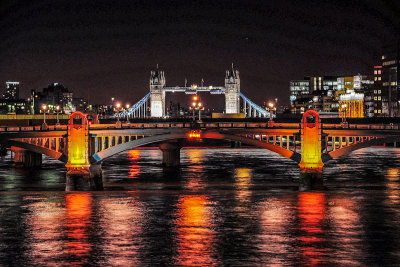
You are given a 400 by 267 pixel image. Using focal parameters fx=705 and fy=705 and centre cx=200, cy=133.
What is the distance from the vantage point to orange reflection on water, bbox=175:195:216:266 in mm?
37612

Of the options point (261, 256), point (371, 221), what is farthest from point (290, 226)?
point (261, 256)

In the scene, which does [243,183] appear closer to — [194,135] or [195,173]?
[194,135]

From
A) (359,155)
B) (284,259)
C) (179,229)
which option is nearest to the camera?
(284,259)

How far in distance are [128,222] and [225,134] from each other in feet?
104

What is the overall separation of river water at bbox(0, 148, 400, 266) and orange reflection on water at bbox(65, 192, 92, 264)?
2.5 inches

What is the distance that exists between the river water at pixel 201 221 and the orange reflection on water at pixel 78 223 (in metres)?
0.06

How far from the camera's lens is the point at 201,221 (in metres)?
50.8

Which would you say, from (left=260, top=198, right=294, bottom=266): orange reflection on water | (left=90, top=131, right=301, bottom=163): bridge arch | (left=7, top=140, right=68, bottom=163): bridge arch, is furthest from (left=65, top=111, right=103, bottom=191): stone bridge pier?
(left=260, top=198, right=294, bottom=266): orange reflection on water

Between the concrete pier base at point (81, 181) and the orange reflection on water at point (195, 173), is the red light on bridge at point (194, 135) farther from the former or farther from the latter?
the concrete pier base at point (81, 181)

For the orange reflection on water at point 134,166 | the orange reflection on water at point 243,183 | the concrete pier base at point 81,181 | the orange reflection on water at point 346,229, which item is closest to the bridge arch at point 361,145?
the orange reflection on water at point 243,183

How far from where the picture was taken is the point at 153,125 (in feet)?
286

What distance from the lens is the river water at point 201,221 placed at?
128ft

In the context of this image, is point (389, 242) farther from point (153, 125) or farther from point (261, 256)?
point (153, 125)

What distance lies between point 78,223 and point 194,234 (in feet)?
31.1
